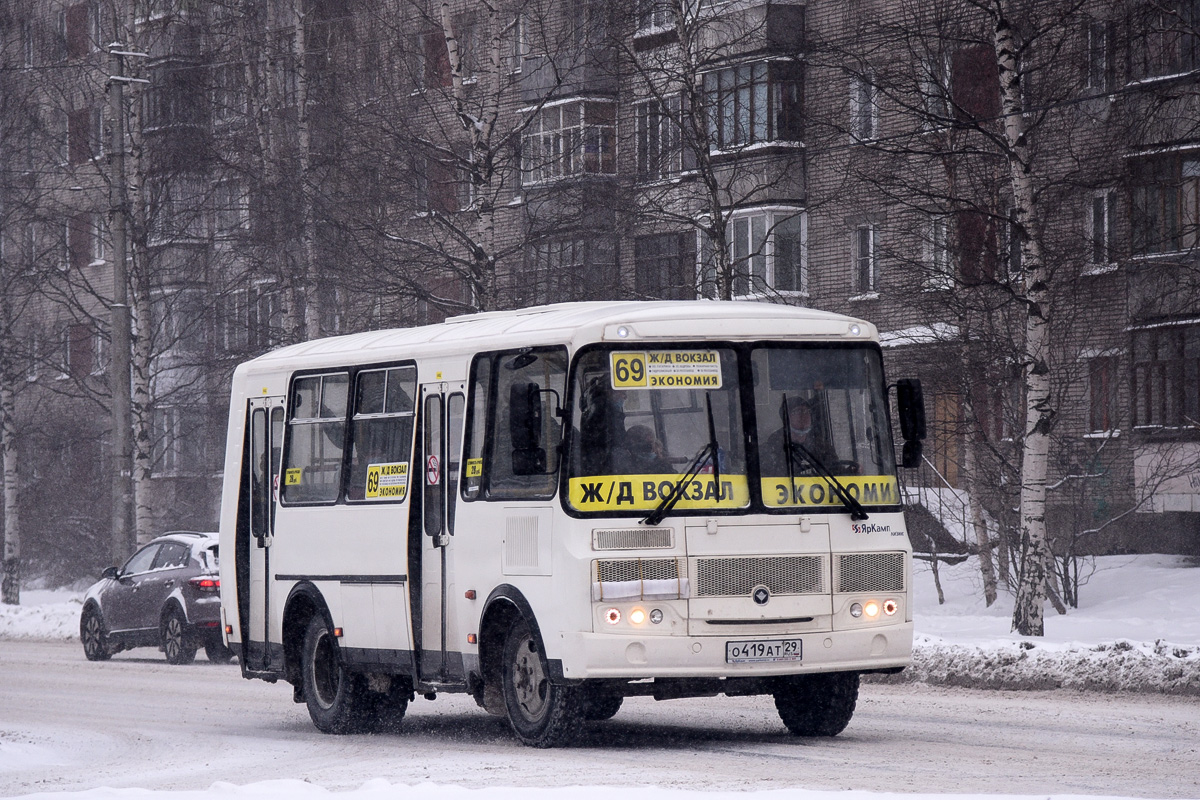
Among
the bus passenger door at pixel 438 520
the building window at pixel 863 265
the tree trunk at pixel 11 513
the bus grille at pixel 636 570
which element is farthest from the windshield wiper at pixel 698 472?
the tree trunk at pixel 11 513

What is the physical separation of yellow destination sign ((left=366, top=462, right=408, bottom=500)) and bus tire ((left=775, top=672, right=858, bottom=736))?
10.0 ft

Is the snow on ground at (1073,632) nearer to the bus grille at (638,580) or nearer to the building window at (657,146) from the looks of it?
the bus grille at (638,580)

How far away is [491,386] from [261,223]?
66.3 feet

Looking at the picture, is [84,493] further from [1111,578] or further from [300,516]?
[300,516]

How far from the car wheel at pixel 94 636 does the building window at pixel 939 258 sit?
11614 millimetres

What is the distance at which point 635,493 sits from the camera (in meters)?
11.6

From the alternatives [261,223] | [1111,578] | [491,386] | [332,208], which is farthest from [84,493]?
[491,386]

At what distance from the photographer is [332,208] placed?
28.4m

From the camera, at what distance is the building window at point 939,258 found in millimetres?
21156

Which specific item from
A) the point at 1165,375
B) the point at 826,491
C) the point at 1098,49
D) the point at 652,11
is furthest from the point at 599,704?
the point at 1165,375

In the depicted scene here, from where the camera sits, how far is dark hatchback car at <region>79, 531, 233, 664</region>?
76.8 ft

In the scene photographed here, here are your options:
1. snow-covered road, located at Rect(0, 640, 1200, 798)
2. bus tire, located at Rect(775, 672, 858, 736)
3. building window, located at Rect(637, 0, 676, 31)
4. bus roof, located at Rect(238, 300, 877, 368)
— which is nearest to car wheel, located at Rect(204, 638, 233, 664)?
snow-covered road, located at Rect(0, 640, 1200, 798)

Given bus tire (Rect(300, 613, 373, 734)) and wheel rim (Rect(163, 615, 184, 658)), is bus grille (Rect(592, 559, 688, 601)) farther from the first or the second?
wheel rim (Rect(163, 615, 184, 658))

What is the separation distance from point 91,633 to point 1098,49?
48.5 feet
